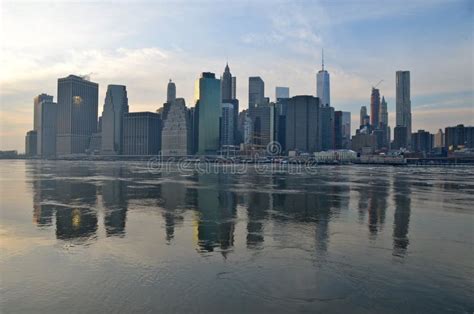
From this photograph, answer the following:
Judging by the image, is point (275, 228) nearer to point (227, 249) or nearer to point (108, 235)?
point (227, 249)

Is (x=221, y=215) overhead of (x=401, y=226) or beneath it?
overhead

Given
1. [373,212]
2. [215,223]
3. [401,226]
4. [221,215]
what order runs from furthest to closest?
1. [373,212]
2. [221,215]
3. [215,223]
4. [401,226]

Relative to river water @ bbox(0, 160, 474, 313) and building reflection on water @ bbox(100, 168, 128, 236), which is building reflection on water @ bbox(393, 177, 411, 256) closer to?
river water @ bbox(0, 160, 474, 313)

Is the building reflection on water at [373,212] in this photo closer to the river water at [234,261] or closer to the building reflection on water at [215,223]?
the river water at [234,261]

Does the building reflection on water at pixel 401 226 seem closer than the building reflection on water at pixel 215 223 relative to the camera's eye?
Yes

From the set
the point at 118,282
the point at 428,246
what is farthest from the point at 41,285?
the point at 428,246

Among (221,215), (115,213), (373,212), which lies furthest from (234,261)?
(373,212)

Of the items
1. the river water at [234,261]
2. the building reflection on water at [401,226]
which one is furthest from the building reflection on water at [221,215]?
the river water at [234,261]

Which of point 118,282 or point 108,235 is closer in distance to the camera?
point 118,282

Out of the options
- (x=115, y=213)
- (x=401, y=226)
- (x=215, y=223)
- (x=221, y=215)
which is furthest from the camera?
(x=115, y=213)

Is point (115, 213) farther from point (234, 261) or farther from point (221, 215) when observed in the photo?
point (234, 261)

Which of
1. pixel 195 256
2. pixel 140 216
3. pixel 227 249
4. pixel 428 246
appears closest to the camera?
pixel 195 256
